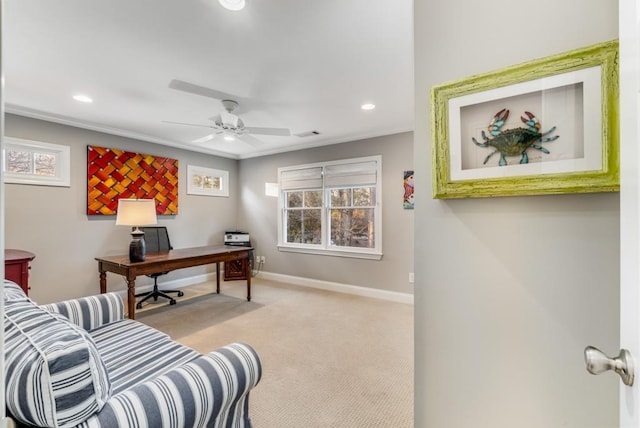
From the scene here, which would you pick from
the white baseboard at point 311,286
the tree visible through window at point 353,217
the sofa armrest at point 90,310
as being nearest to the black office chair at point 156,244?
the white baseboard at point 311,286

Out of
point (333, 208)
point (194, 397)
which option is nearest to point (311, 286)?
point (333, 208)

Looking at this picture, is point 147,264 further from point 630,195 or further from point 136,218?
point 630,195

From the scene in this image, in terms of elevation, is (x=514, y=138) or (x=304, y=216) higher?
(x=514, y=138)

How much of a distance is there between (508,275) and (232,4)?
1877mm

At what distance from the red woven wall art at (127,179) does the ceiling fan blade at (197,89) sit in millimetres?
2133

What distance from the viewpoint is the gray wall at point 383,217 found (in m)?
3.89

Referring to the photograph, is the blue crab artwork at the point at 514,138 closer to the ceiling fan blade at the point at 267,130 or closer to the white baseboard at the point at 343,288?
the ceiling fan blade at the point at 267,130

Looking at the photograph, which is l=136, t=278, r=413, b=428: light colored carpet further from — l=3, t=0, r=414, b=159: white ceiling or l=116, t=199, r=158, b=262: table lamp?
l=3, t=0, r=414, b=159: white ceiling

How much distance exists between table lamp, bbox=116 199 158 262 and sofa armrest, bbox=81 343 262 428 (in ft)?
7.23

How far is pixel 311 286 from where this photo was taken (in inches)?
184

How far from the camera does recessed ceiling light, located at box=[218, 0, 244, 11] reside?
1.55 meters

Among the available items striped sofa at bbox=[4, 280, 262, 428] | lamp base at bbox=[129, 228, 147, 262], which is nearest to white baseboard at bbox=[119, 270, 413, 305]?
lamp base at bbox=[129, 228, 147, 262]

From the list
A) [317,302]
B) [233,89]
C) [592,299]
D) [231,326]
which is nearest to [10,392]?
[592,299]

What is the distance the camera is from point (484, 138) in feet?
2.95
